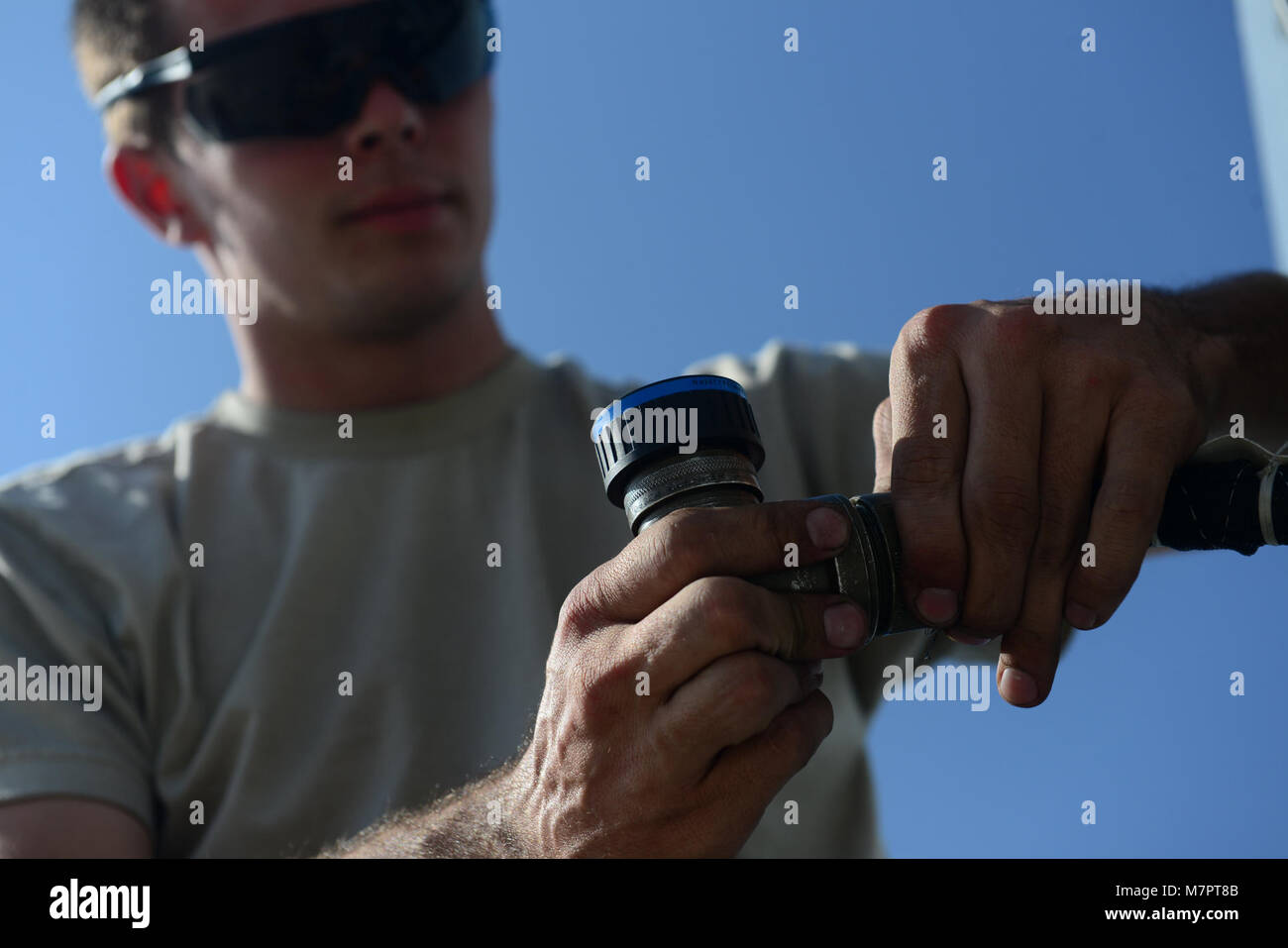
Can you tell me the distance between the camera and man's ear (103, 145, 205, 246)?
268 cm

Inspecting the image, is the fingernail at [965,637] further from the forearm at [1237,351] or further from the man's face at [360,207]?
the man's face at [360,207]

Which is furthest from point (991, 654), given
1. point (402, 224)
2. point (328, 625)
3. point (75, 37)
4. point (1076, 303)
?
point (75, 37)

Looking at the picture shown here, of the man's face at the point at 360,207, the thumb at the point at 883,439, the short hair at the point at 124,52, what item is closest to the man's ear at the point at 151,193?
the short hair at the point at 124,52

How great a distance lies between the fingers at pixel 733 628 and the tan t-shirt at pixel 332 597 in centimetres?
94

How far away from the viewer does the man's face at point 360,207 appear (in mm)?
2299

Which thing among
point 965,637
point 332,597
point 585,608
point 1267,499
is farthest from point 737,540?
point 332,597

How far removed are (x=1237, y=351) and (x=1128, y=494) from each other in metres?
0.41

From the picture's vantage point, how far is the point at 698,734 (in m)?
0.93

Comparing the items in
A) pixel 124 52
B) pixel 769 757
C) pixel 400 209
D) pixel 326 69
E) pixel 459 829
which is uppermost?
pixel 124 52

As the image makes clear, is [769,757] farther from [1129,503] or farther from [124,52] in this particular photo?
[124,52]

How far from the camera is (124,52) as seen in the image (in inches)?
101

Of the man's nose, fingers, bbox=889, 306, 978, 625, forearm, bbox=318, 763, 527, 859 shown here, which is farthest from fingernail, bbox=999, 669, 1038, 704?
the man's nose

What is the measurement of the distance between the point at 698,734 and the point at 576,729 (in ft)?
0.40
